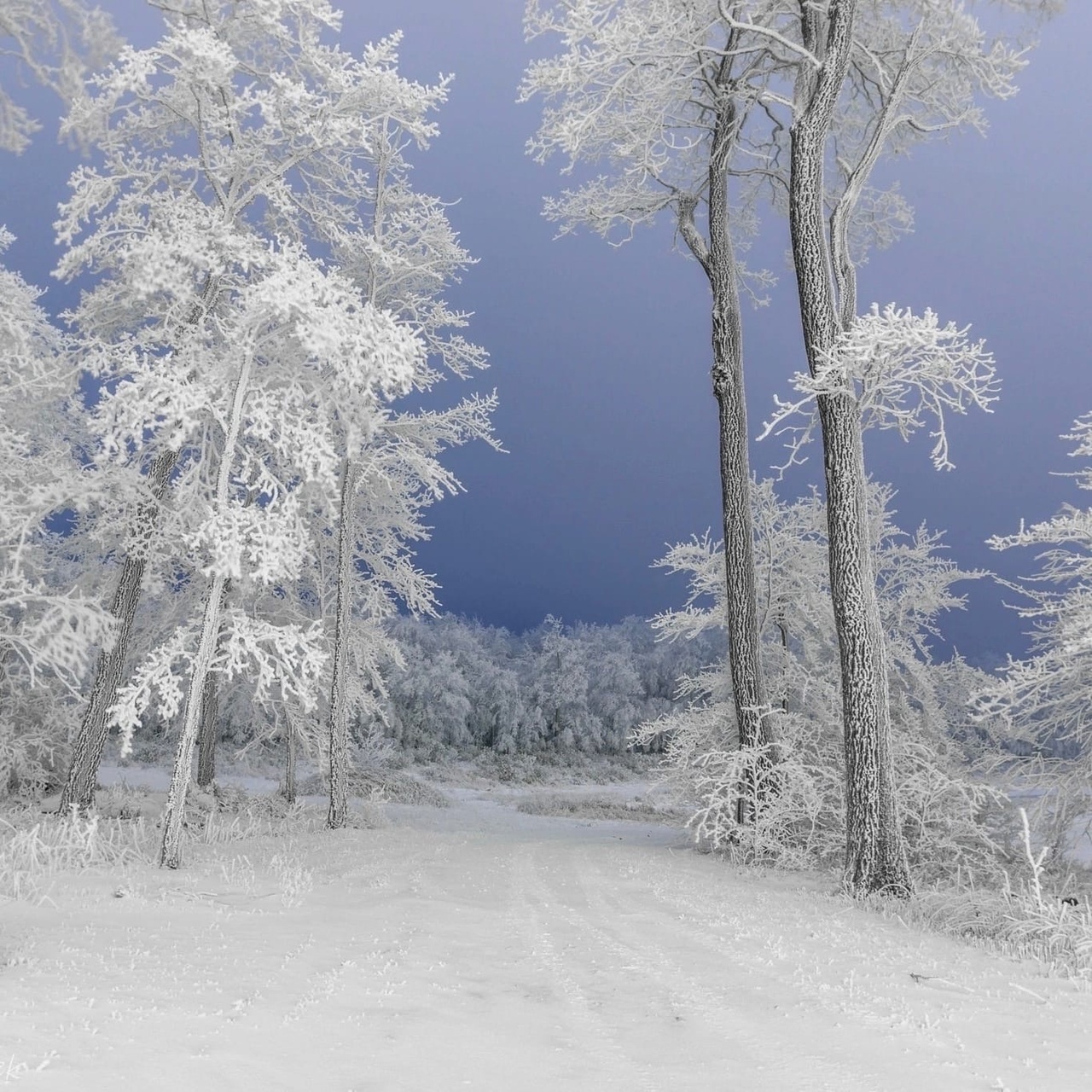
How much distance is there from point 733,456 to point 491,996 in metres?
8.69

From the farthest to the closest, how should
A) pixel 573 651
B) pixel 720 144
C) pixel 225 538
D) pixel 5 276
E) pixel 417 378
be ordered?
pixel 573 651
pixel 417 378
pixel 5 276
pixel 720 144
pixel 225 538

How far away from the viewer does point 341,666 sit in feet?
43.3

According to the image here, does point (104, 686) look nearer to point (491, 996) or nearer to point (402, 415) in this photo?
point (402, 415)

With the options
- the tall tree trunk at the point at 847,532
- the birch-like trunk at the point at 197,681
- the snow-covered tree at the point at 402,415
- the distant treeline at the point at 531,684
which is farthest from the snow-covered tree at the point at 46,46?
the distant treeline at the point at 531,684

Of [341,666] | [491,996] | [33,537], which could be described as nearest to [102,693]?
[341,666]

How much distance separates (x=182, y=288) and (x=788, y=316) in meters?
133

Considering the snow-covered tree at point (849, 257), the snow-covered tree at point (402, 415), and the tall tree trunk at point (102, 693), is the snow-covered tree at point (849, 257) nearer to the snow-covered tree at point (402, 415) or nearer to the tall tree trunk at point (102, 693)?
→ the snow-covered tree at point (402, 415)

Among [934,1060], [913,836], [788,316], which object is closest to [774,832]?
[913,836]

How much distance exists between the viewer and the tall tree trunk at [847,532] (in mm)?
7340

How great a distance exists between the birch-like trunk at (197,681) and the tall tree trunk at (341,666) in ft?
16.7

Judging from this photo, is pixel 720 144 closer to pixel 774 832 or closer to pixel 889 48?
pixel 889 48

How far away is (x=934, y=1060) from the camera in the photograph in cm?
271

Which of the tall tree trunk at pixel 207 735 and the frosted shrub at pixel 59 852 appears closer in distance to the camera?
the frosted shrub at pixel 59 852

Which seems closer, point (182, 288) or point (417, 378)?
point (182, 288)
